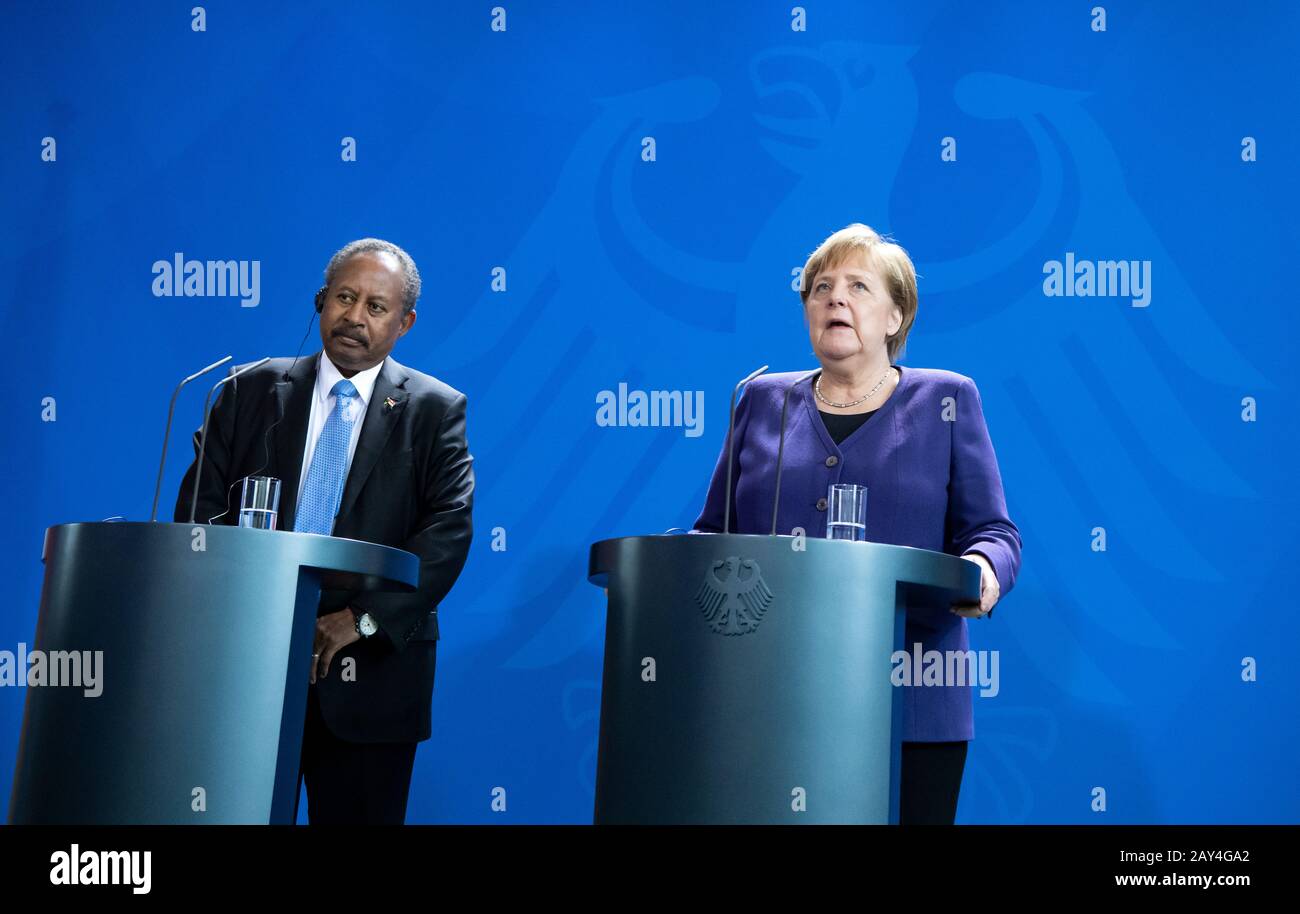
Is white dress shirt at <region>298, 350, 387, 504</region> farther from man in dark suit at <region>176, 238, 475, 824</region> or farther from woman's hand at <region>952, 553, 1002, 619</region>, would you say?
woman's hand at <region>952, 553, 1002, 619</region>

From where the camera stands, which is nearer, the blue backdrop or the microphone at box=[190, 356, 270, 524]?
the microphone at box=[190, 356, 270, 524]

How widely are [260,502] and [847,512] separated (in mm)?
1146

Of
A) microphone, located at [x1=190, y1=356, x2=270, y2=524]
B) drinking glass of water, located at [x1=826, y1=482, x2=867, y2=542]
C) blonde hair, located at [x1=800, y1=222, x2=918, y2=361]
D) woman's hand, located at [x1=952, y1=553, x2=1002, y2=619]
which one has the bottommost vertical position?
woman's hand, located at [x1=952, y1=553, x2=1002, y2=619]

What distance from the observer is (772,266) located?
405cm

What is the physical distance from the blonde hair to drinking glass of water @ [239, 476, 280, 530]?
1.15 meters

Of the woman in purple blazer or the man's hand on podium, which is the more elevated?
the woman in purple blazer

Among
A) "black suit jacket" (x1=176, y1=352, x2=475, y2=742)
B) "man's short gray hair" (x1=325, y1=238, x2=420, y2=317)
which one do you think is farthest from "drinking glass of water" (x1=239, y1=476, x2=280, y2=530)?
"man's short gray hair" (x1=325, y1=238, x2=420, y2=317)

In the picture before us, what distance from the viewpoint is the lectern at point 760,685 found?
1.94 m

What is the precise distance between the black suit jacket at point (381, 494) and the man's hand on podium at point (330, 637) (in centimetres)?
3

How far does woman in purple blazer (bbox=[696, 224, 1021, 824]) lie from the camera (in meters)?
2.39

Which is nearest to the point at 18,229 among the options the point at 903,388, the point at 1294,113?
the point at 903,388

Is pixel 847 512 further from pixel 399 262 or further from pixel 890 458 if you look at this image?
pixel 399 262

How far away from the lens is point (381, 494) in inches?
117
